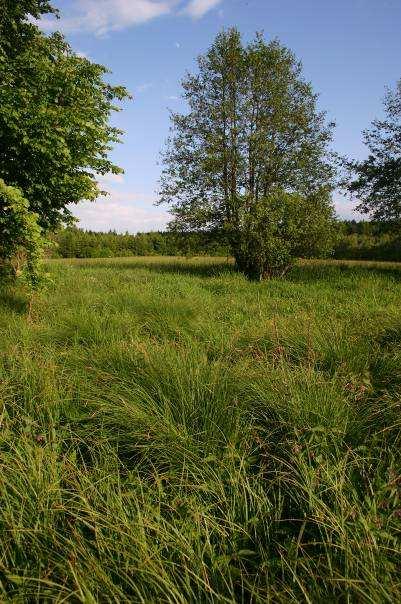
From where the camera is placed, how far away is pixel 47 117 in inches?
302

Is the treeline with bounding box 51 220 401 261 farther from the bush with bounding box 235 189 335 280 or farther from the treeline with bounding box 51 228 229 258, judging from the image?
Result: the bush with bounding box 235 189 335 280

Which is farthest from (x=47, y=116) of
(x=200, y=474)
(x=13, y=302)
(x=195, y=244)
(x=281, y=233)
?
(x=195, y=244)

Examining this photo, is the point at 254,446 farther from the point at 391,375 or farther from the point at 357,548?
the point at 391,375

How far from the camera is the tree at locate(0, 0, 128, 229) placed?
7684 mm

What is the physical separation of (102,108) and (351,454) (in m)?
10.5

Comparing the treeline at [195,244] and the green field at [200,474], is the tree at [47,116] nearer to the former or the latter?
the treeline at [195,244]

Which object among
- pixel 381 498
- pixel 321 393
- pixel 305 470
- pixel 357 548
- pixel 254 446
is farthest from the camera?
pixel 321 393

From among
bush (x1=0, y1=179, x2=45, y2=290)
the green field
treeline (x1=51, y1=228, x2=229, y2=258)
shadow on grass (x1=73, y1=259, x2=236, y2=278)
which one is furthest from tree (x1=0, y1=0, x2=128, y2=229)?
treeline (x1=51, y1=228, x2=229, y2=258)

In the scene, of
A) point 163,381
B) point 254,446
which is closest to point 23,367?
point 163,381

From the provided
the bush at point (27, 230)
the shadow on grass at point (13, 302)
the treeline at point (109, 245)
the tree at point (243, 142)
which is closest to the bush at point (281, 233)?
the tree at point (243, 142)

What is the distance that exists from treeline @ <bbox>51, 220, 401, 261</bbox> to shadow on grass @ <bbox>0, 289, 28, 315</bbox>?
1487 mm

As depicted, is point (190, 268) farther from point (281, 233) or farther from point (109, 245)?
point (109, 245)

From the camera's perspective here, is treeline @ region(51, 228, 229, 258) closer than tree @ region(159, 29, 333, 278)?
No

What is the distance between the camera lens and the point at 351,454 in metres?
2.43
